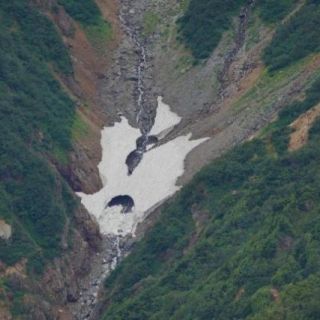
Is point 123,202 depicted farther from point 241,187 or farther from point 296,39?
point 296,39

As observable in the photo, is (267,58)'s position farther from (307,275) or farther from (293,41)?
(307,275)

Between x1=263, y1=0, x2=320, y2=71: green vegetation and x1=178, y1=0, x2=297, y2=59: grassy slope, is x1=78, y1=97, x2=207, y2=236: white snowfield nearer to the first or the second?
x1=178, y1=0, x2=297, y2=59: grassy slope

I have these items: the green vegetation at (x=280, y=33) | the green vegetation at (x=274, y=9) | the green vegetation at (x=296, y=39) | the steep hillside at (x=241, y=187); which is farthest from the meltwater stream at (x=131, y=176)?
the green vegetation at (x=274, y=9)

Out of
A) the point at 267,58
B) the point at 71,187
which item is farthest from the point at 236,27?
the point at 71,187

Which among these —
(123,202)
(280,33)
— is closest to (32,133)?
(123,202)

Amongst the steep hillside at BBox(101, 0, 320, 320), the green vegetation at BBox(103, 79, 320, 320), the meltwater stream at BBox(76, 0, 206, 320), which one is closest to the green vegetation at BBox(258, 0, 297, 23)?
the steep hillside at BBox(101, 0, 320, 320)

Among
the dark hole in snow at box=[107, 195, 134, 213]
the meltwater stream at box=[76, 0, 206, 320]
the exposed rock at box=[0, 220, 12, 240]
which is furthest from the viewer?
the dark hole in snow at box=[107, 195, 134, 213]

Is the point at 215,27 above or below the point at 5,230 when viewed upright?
above
